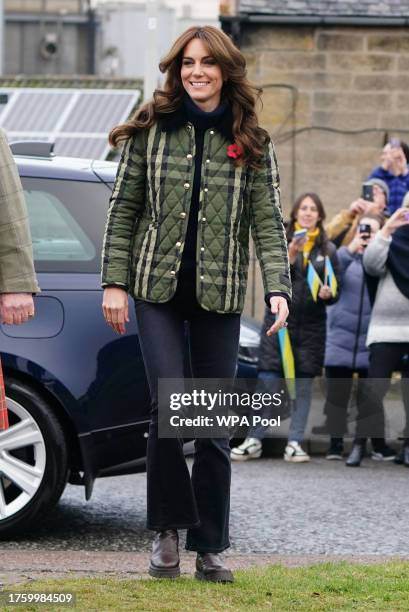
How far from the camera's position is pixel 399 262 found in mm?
10109

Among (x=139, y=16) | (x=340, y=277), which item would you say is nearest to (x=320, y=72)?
(x=340, y=277)

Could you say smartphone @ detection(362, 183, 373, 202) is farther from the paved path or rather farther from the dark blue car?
the dark blue car

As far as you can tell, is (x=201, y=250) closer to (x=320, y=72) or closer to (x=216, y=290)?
(x=216, y=290)

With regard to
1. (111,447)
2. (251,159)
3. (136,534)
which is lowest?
(136,534)

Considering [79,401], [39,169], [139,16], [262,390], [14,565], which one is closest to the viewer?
[14,565]

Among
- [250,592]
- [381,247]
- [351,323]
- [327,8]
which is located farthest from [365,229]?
[327,8]

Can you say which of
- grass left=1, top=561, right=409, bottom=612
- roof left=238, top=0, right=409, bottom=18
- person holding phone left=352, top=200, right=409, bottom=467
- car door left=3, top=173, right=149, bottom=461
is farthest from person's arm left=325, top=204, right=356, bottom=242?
grass left=1, top=561, right=409, bottom=612

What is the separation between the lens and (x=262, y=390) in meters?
10.6

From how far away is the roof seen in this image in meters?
16.3

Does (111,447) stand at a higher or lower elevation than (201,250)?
lower

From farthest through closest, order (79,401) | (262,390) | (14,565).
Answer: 1. (262,390)
2. (79,401)
3. (14,565)

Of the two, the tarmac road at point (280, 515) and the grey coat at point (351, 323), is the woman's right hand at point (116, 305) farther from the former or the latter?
the grey coat at point (351, 323)

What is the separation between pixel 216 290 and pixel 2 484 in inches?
74.4

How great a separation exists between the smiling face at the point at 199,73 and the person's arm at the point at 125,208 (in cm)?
24
